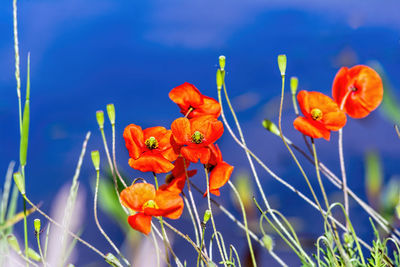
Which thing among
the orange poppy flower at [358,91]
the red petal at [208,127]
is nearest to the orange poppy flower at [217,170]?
the red petal at [208,127]

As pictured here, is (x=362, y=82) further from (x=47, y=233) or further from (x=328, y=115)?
(x=47, y=233)

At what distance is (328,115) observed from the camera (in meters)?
0.53

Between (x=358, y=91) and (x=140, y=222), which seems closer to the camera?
(x=140, y=222)

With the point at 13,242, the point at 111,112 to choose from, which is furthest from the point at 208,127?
the point at 13,242

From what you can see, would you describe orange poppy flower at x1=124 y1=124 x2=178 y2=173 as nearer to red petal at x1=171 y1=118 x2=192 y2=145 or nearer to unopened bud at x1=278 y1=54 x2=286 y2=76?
red petal at x1=171 y1=118 x2=192 y2=145

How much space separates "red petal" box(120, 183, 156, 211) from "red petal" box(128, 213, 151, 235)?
19 millimetres

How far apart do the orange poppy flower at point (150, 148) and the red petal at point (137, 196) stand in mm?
19

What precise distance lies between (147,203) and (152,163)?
0.04 meters

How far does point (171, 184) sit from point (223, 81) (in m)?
0.13

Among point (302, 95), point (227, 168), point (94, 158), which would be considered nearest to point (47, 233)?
point (94, 158)

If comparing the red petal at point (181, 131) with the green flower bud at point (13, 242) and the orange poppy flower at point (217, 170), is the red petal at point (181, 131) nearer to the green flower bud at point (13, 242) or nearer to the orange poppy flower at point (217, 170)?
the orange poppy flower at point (217, 170)

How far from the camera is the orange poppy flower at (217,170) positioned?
1.72 ft

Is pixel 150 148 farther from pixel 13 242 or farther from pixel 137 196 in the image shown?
pixel 13 242

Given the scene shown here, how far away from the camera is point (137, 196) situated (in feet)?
1.62
